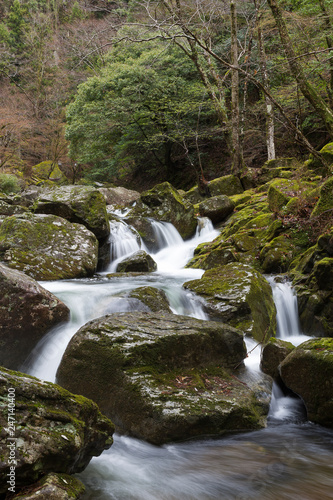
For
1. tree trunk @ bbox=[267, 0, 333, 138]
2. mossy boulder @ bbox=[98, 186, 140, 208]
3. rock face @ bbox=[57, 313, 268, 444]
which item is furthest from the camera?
mossy boulder @ bbox=[98, 186, 140, 208]

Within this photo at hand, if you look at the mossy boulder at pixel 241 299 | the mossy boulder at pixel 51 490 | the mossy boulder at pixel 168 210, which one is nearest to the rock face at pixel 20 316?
the mossy boulder at pixel 241 299

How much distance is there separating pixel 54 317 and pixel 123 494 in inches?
105

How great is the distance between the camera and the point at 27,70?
1249 inches

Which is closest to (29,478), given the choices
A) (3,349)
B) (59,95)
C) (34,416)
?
(34,416)

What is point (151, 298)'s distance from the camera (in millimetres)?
5664

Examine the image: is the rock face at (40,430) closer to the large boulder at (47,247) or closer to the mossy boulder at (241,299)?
the mossy boulder at (241,299)

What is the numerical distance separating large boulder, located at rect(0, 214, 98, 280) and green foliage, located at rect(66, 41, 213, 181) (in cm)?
997

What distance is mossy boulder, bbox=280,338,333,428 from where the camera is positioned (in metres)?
3.92

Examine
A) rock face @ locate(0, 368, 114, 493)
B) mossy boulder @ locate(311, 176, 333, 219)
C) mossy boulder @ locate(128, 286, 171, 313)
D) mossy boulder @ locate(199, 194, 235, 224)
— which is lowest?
rock face @ locate(0, 368, 114, 493)

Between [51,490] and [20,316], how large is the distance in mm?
2931

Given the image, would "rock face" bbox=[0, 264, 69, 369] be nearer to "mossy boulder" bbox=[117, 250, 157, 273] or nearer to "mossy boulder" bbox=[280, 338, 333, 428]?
"mossy boulder" bbox=[280, 338, 333, 428]

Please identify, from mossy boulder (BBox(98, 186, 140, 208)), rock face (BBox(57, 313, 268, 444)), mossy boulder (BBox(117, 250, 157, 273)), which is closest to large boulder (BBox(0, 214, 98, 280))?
mossy boulder (BBox(117, 250, 157, 273))

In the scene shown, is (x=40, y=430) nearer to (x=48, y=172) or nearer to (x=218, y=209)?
(x=218, y=209)

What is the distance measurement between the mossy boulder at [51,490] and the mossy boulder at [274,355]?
3224 millimetres
